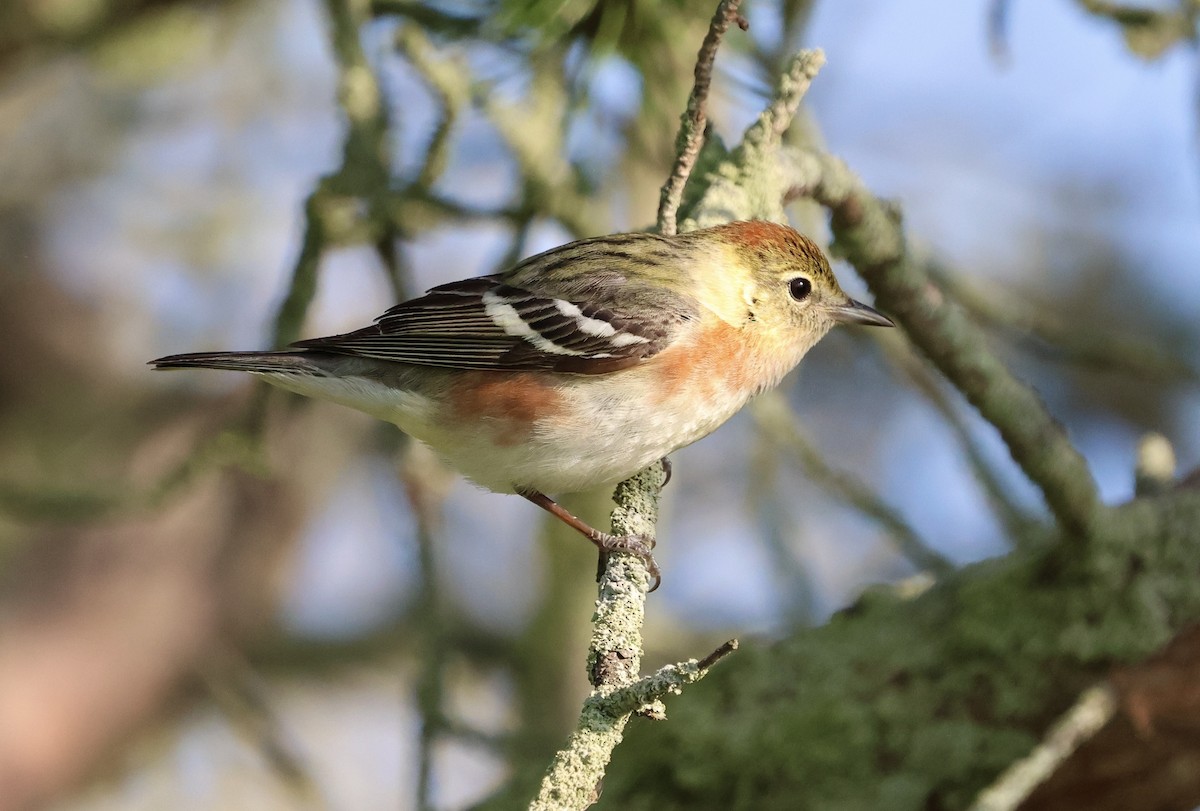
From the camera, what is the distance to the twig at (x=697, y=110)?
3000 mm

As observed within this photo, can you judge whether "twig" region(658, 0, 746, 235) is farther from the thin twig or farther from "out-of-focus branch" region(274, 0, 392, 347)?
the thin twig

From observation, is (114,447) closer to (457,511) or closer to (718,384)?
(457,511)

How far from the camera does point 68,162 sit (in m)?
8.33

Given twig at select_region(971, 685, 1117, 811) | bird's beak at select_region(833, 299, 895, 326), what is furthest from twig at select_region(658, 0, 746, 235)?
twig at select_region(971, 685, 1117, 811)

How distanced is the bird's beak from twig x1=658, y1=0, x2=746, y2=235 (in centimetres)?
92

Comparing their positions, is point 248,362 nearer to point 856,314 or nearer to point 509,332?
point 509,332

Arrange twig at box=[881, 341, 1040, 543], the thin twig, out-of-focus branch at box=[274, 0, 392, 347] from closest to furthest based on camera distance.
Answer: the thin twig, out-of-focus branch at box=[274, 0, 392, 347], twig at box=[881, 341, 1040, 543]

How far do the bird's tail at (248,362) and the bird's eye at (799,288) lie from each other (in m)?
1.72

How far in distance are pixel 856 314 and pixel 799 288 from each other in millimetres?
228

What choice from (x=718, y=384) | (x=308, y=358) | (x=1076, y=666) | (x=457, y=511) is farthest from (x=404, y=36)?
(x=457, y=511)

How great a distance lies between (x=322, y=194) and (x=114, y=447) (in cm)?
401

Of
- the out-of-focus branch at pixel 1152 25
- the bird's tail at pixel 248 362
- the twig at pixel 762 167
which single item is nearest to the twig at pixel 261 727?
the bird's tail at pixel 248 362

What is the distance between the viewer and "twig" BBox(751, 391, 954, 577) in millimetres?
4344

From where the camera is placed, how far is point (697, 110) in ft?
10.2
